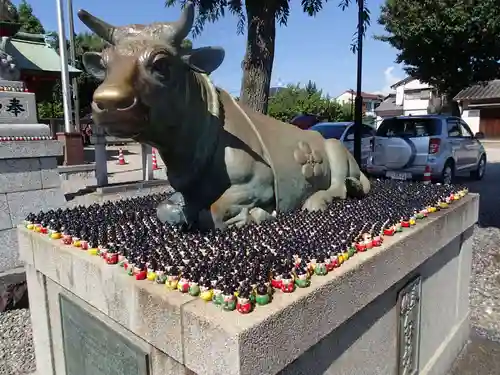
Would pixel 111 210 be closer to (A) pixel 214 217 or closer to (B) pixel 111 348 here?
(A) pixel 214 217

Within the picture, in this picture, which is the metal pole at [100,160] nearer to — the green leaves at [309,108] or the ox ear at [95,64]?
the ox ear at [95,64]

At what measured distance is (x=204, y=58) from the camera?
2369 mm

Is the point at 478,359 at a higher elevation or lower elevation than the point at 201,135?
lower

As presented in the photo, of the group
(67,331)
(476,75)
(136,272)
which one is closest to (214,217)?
(136,272)

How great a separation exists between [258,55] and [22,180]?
3.91 metres

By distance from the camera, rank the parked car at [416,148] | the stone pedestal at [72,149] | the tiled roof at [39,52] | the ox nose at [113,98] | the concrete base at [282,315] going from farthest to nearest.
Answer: the tiled roof at [39,52]
the stone pedestal at [72,149]
the parked car at [416,148]
the ox nose at [113,98]
the concrete base at [282,315]

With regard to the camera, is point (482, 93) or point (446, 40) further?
point (482, 93)

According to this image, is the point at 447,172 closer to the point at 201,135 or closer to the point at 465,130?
the point at 465,130

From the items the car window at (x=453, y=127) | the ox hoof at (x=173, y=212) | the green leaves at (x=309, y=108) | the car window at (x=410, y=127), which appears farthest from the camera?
the green leaves at (x=309, y=108)

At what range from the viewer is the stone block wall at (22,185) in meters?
4.77

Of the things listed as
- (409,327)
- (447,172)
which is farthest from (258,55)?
(447,172)

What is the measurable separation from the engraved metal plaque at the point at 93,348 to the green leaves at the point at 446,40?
37.0 ft

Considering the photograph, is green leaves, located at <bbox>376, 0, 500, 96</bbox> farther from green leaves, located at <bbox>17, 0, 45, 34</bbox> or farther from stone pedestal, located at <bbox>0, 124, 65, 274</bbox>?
green leaves, located at <bbox>17, 0, 45, 34</bbox>

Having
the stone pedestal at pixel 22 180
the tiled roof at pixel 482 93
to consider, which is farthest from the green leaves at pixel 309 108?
the stone pedestal at pixel 22 180
